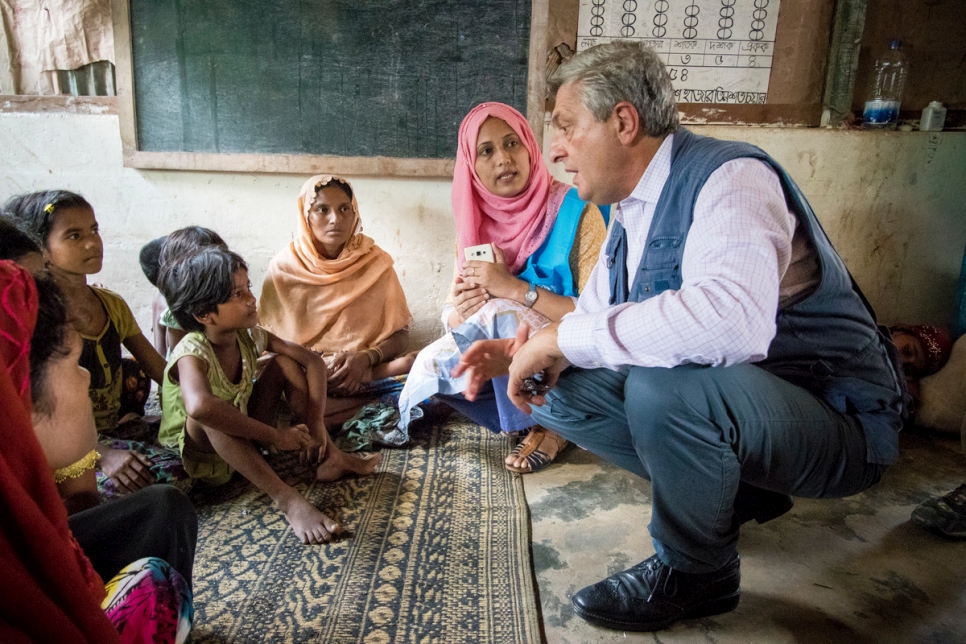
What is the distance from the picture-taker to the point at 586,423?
1667 millimetres

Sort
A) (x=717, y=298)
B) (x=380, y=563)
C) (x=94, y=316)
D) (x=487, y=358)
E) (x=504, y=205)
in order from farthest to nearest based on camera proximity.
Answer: (x=504, y=205), (x=94, y=316), (x=380, y=563), (x=487, y=358), (x=717, y=298)

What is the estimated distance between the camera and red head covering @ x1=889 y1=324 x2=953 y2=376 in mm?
2771

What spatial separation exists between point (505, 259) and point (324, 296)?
2.92ft

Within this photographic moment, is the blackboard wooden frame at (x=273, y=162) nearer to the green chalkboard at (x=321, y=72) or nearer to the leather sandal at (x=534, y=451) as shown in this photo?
the green chalkboard at (x=321, y=72)

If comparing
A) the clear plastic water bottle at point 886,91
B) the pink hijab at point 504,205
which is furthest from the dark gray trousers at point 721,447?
the clear plastic water bottle at point 886,91

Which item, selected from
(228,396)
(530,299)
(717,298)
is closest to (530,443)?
(530,299)

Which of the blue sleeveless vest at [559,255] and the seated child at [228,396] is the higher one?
the blue sleeveless vest at [559,255]

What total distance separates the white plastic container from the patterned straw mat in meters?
2.68

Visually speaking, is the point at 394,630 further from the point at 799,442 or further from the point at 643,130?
the point at 643,130

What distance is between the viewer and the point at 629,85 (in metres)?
1.44

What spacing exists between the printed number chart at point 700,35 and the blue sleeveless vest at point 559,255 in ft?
3.29

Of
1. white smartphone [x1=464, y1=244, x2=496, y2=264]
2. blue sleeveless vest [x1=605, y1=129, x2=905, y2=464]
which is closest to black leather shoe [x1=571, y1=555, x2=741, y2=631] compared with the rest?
blue sleeveless vest [x1=605, y1=129, x2=905, y2=464]

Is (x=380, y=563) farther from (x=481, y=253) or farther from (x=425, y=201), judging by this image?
(x=425, y=201)

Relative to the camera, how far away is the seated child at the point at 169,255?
8.04 ft
